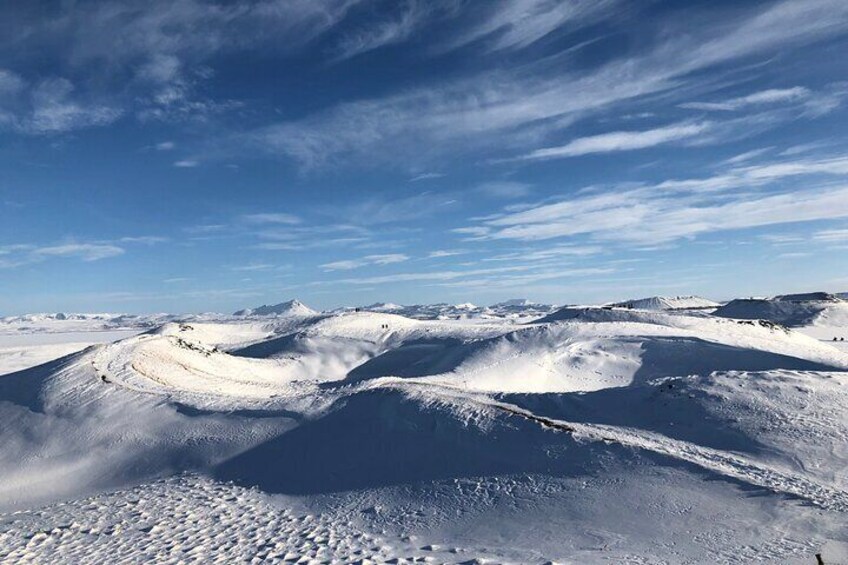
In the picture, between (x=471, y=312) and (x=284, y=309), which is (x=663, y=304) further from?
(x=284, y=309)

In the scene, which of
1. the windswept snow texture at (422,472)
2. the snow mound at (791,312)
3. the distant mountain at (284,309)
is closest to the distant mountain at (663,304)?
the snow mound at (791,312)

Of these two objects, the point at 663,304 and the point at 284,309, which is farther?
the point at 284,309

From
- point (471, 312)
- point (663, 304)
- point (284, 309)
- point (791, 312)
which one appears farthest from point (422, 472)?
point (284, 309)

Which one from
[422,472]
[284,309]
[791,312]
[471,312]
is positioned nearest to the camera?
[422,472]

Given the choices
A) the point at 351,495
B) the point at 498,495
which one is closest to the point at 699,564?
the point at 498,495

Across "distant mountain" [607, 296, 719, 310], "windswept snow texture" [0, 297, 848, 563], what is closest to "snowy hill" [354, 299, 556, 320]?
"distant mountain" [607, 296, 719, 310]

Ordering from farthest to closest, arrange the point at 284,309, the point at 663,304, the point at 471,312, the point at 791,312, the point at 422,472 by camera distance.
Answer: the point at 284,309, the point at 471,312, the point at 663,304, the point at 791,312, the point at 422,472

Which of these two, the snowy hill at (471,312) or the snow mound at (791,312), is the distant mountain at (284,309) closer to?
the snowy hill at (471,312)

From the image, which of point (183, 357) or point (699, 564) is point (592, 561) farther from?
point (183, 357)
